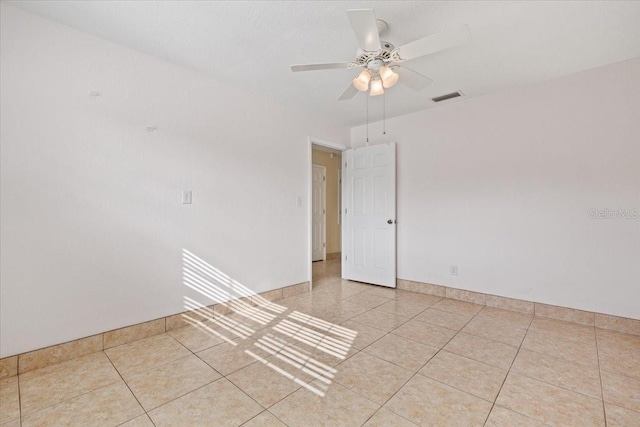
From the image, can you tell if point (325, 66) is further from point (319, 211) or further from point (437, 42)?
point (319, 211)

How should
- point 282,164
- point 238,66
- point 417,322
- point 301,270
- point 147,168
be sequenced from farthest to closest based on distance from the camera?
point 301,270 < point 282,164 < point 417,322 < point 238,66 < point 147,168

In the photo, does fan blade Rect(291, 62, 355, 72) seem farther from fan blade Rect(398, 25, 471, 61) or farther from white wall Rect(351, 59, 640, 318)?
white wall Rect(351, 59, 640, 318)

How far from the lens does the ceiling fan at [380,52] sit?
1674mm

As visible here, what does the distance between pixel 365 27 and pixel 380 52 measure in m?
0.34

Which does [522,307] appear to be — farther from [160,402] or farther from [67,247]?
[67,247]

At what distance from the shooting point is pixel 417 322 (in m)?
2.97

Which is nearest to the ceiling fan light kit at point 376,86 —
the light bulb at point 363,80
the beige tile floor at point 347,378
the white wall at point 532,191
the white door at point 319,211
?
the light bulb at point 363,80

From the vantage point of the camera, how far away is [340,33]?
222 centimetres

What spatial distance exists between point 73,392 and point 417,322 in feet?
9.20

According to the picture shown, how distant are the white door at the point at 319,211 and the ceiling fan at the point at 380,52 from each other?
388 centimetres

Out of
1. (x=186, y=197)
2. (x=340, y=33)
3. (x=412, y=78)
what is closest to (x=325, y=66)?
(x=340, y=33)

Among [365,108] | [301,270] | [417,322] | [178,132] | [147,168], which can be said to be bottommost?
[417,322]

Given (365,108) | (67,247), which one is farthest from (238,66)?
(67,247)

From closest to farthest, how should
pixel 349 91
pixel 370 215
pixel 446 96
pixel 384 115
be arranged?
pixel 349 91
pixel 446 96
pixel 384 115
pixel 370 215
